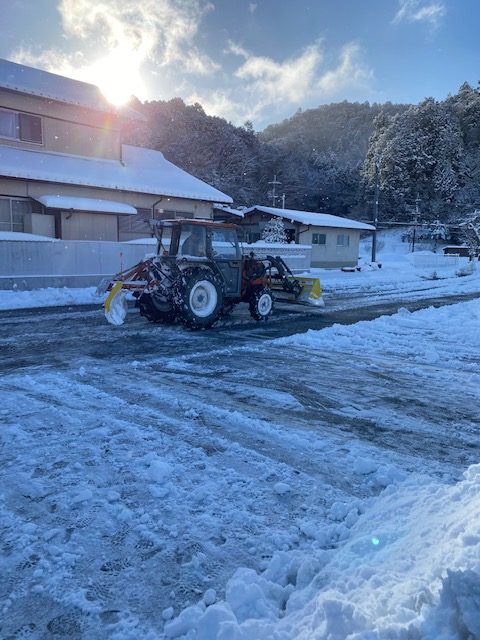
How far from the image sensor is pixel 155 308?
9.37 meters

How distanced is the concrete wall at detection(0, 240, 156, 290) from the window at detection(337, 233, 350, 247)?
1858 centimetres

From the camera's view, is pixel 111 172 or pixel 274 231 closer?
pixel 111 172

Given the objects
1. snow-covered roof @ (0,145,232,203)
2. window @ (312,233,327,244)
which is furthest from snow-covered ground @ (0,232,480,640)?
window @ (312,233,327,244)

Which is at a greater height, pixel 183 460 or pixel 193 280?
pixel 193 280

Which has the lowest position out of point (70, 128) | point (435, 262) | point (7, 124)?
point (435, 262)

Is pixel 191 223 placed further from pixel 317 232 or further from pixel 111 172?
pixel 317 232

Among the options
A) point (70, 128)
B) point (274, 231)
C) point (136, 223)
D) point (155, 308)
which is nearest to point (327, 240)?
point (274, 231)

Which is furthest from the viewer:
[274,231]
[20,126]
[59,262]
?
[274,231]

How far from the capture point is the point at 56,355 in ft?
21.7

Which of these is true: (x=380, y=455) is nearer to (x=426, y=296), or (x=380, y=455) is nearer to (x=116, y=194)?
(x=426, y=296)

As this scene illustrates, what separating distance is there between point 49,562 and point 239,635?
3.48ft

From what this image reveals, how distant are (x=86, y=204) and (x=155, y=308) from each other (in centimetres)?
997

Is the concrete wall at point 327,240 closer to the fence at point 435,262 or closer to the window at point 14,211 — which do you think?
the fence at point 435,262

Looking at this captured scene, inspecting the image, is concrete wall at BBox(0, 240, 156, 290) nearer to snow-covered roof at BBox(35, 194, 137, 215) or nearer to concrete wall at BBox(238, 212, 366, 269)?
snow-covered roof at BBox(35, 194, 137, 215)
